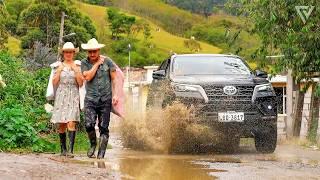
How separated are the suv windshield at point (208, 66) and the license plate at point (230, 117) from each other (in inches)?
49.5

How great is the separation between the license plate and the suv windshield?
4.13ft

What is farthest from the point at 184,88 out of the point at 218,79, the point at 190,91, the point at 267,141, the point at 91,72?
the point at 91,72

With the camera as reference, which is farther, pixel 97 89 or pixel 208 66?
pixel 208 66

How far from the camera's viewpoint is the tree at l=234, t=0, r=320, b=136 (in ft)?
47.2

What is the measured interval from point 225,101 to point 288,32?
12.5 feet

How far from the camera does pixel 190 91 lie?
11617 millimetres

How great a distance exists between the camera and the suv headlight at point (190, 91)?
1157 cm

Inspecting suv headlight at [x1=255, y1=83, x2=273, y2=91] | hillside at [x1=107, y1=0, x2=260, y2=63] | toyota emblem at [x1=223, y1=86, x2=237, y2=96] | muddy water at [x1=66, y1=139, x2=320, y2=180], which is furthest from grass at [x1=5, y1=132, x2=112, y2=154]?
hillside at [x1=107, y1=0, x2=260, y2=63]

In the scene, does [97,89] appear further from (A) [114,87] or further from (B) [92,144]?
(B) [92,144]

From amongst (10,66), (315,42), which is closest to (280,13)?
(315,42)

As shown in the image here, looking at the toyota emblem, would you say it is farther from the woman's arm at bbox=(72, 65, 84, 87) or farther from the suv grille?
the woman's arm at bbox=(72, 65, 84, 87)

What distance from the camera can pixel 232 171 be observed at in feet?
28.1

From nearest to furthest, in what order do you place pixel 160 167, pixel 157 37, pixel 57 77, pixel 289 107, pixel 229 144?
pixel 160 167
pixel 57 77
pixel 229 144
pixel 289 107
pixel 157 37

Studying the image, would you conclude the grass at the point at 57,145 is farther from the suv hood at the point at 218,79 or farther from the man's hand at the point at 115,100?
the suv hood at the point at 218,79
